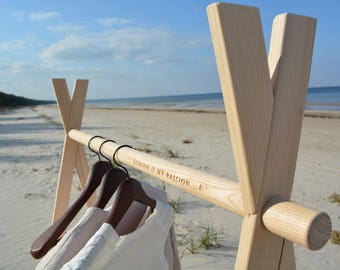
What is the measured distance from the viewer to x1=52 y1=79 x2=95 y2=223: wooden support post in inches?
84.8

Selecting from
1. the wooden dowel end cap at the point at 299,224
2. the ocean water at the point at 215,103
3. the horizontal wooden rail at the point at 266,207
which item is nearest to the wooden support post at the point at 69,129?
the horizontal wooden rail at the point at 266,207

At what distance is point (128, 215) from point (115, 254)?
0.31 metres

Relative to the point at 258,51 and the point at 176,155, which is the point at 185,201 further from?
the point at 258,51

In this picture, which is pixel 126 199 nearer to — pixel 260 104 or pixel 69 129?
pixel 260 104

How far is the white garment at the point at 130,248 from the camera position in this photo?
2.81ft

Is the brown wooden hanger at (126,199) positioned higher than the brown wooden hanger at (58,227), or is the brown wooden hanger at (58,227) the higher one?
the brown wooden hanger at (126,199)

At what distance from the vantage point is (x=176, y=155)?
679 centimetres

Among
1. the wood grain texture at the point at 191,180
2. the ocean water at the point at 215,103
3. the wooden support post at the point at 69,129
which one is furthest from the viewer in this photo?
the ocean water at the point at 215,103

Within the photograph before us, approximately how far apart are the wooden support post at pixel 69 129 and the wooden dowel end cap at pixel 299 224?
5.55 ft

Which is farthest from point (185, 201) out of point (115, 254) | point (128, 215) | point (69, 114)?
point (115, 254)

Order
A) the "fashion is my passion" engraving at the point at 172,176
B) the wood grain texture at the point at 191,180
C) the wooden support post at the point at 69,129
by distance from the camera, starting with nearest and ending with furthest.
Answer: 1. the wood grain texture at the point at 191,180
2. the "fashion is my passion" engraving at the point at 172,176
3. the wooden support post at the point at 69,129

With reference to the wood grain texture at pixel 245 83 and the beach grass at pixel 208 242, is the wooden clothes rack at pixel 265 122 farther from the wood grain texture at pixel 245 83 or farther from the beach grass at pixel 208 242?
the beach grass at pixel 208 242

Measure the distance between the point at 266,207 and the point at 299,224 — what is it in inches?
3.3

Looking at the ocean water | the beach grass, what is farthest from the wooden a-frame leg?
the ocean water
